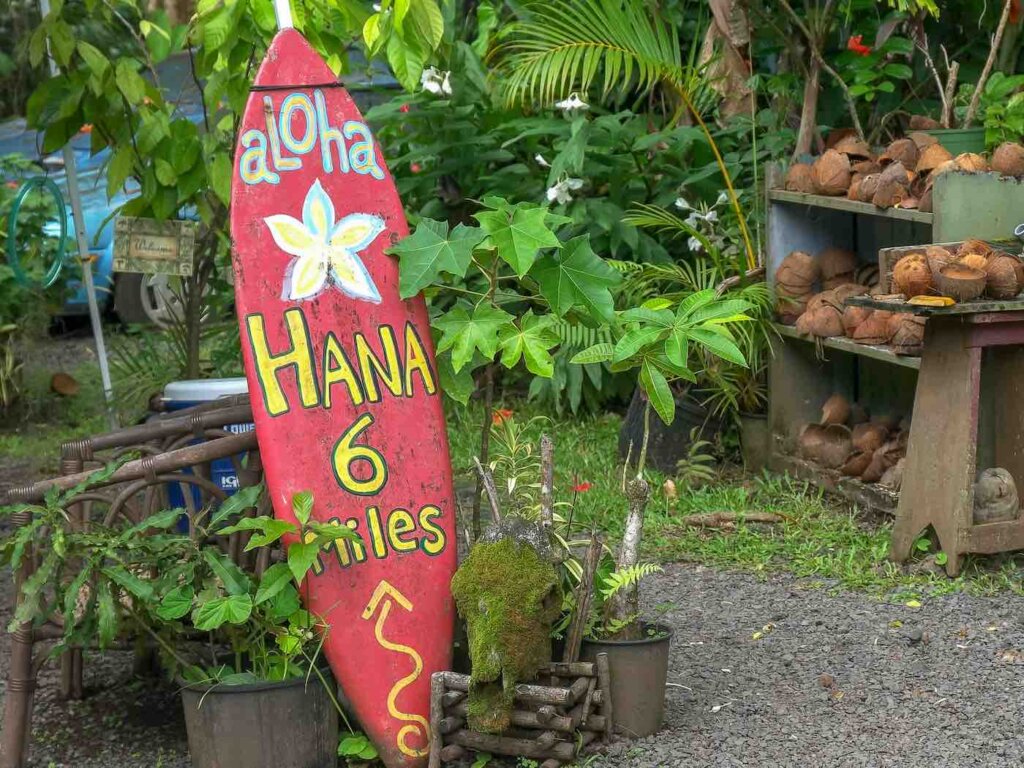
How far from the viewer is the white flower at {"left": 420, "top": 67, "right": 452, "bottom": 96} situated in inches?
273

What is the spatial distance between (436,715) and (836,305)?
287 cm

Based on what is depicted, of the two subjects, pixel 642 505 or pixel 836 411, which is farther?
pixel 836 411

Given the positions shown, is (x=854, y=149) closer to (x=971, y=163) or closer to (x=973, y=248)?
(x=971, y=163)

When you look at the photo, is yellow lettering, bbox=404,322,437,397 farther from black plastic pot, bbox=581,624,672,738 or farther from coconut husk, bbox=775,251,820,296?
coconut husk, bbox=775,251,820,296

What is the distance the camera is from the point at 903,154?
210 inches

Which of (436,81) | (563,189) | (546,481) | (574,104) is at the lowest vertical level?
(546,481)

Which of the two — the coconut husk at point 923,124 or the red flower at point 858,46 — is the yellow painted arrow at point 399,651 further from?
the red flower at point 858,46

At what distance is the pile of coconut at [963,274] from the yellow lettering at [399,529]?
77.9 inches

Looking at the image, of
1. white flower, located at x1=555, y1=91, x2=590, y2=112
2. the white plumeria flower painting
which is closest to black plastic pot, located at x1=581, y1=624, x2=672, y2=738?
the white plumeria flower painting

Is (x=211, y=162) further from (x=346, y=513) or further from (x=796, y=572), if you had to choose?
(x=796, y=572)

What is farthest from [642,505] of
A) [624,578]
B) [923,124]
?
[923,124]

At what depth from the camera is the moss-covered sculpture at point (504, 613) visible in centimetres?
328

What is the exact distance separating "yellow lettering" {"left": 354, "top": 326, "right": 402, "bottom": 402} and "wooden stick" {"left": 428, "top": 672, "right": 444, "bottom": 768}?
2.41ft

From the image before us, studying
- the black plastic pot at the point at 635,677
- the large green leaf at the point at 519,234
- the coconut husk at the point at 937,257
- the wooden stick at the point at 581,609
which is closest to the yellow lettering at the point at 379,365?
the large green leaf at the point at 519,234
